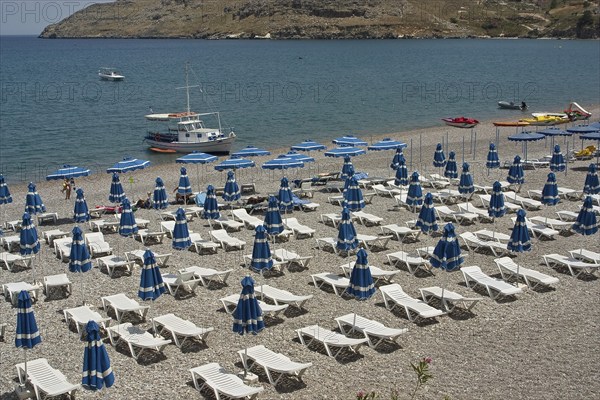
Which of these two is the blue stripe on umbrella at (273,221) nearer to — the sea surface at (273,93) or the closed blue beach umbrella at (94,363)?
the closed blue beach umbrella at (94,363)

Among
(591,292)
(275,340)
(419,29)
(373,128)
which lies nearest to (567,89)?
(373,128)

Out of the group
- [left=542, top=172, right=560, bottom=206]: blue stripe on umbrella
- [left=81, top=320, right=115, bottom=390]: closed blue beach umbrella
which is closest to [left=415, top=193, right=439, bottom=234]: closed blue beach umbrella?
[left=542, top=172, right=560, bottom=206]: blue stripe on umbrella

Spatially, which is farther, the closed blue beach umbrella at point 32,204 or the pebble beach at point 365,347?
the closed blue beach umbrella at point 32,204

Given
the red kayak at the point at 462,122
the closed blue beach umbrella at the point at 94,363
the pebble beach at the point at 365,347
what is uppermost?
the closed blue beach umbrella at the point at 94,363

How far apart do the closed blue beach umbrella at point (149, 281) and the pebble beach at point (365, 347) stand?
3.40 feet

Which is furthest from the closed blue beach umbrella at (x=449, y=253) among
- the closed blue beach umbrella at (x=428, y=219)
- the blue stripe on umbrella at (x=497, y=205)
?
the blue stripe on umbrella at (x=497, y=205)

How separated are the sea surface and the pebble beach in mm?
22199

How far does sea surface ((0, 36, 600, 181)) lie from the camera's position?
49375mm

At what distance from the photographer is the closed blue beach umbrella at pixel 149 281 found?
1336 centimetres

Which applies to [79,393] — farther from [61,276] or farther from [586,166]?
[586,166]

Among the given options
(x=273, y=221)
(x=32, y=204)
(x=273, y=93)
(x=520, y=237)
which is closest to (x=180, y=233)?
(x=273, y=221)

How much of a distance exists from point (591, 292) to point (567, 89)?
215ft

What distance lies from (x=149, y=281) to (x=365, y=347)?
419 cm

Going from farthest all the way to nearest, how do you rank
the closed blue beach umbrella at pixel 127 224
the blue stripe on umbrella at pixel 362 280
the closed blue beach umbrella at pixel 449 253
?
1. the closed blue beach umbrella at pixel 127 224
2. the closed blue beach umbrella at pixel 449 253
3. the blue stripe on umbrella at pixel 362 280
